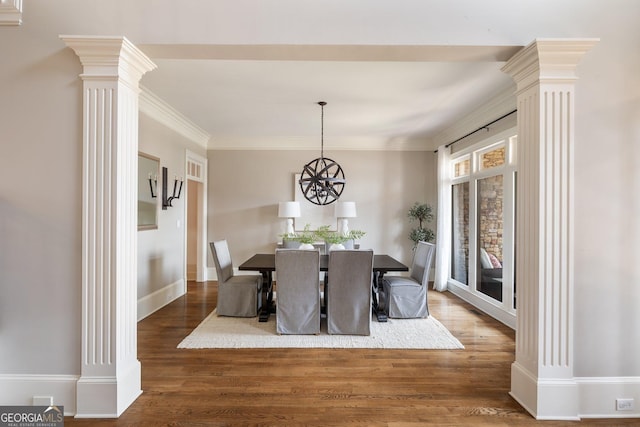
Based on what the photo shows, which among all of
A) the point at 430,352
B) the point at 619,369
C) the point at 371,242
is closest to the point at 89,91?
the point at 430,352

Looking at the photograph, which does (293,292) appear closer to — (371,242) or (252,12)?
(252,12)

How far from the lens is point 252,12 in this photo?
2.03 metres

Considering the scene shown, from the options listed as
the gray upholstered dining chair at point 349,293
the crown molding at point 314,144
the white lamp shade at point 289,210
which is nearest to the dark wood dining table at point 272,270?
the gray upholstered dining chair at point 349,293

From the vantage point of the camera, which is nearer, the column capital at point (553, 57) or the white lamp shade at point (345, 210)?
the column capital at point (553, 57)

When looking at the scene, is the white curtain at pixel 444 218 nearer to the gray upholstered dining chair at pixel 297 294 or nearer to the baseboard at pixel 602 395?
the gray upholstered dining chair at pixel 297 294

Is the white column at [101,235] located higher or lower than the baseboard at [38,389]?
higher

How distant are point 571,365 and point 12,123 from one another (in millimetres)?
3856

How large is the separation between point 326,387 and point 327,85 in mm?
2943

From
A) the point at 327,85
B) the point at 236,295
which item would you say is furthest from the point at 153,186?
the point at 327,85

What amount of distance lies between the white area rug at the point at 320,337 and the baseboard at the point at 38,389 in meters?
1.14

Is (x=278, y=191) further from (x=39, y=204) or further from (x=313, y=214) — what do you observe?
(x=39, y=204)

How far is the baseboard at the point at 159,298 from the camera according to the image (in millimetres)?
3982

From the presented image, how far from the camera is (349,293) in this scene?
3.43 metres

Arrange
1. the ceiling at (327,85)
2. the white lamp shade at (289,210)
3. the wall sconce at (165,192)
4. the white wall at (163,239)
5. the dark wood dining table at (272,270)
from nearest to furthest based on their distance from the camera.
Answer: the ceiling at (327,85), the dark wood dining table at (272,270), the white wall at (163,239), the wall sconce at (165,192), the white lamp shade at (289,210)
